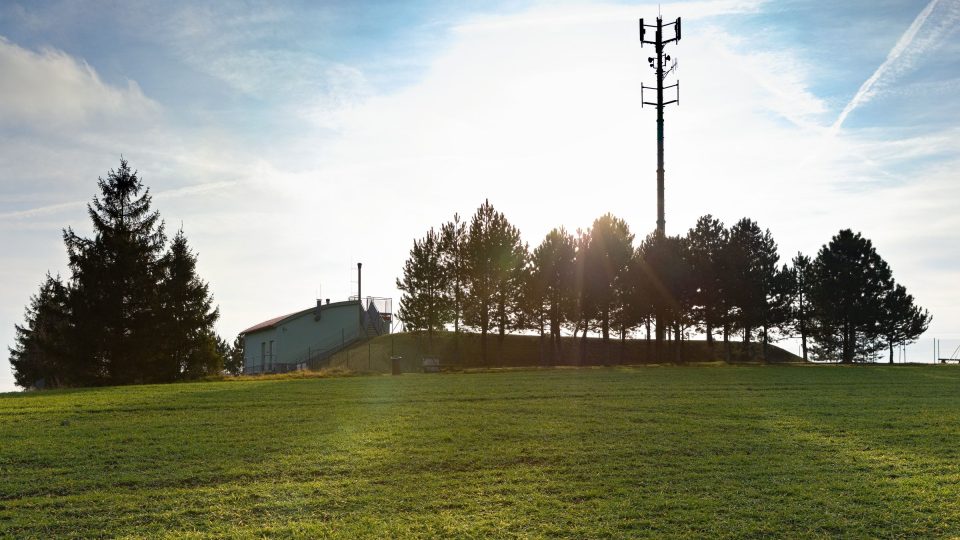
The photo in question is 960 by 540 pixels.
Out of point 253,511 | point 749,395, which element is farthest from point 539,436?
point 749,395

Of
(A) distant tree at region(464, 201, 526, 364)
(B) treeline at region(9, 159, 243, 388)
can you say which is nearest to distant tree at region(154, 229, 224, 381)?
(B) treeline at region(9, 159, 243, 388)

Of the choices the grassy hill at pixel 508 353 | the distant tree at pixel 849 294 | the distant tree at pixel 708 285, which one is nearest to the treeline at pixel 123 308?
the grassy hill at pixel 508 353

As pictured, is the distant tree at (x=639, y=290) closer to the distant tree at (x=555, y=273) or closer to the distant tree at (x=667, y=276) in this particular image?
the distant tree at (x=667, y=276)

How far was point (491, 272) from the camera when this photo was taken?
5284 cm

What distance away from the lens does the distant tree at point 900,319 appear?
182 feet

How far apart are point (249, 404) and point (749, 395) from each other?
1103cm

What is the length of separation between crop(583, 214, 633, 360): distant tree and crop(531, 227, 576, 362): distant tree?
1.13 meters

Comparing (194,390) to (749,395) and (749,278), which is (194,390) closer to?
(749,395)

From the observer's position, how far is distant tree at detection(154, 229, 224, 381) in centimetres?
3541

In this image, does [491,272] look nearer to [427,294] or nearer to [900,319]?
[427,294]

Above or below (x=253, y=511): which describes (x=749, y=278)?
above

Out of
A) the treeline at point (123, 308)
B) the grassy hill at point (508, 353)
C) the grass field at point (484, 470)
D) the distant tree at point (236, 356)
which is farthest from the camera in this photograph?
the distant tree at point (236, 356)

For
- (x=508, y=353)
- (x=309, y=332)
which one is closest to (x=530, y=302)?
(x=508, y=353)

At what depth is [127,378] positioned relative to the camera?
3425cm
